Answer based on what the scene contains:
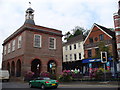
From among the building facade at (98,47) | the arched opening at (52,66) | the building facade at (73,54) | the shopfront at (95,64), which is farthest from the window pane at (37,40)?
the building facade at (73,54)

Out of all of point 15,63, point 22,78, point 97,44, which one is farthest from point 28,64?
point 97,44

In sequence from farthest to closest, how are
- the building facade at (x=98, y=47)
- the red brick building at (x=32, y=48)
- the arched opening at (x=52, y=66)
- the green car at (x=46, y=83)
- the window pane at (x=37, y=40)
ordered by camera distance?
the building facade at (x=98, y=47), the arched opening at (x=52, y=66), the window pane at (x=37, y=40), the red brick building at (x=32, y=48), the green car at (x=46, y=83)

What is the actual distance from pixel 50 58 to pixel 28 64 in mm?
4918

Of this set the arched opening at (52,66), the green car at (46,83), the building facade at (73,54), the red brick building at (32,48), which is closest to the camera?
the green car at (46,83)

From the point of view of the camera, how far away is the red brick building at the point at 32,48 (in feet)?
92.0

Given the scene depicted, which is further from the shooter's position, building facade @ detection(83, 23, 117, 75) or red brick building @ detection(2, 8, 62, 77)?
building facade @ detection(83, 23, 117, 75)

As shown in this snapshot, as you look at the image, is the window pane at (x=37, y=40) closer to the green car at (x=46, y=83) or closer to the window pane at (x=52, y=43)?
the window pane at (x=52, y=43)

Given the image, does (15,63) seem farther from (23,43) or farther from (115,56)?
(115,56)

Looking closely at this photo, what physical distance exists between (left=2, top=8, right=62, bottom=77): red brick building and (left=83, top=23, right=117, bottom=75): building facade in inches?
342

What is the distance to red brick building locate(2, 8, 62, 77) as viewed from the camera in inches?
1104

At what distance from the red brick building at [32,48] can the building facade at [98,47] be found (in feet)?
28.5

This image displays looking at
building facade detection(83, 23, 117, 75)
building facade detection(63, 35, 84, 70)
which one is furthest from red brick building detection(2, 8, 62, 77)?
building facade detection(63, 35, 84, 70)

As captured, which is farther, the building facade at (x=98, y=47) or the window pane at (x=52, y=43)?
the building facade at (x=98, y=47)

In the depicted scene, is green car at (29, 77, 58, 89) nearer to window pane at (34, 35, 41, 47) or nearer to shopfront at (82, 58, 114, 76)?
window pane at (34, 35, 41, 47)
